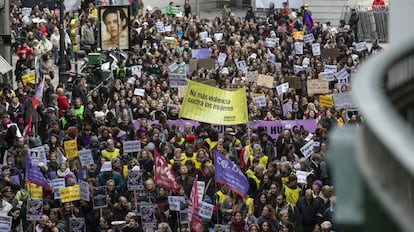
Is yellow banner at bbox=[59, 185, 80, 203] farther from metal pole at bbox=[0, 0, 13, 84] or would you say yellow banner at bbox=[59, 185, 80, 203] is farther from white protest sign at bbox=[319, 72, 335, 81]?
metal pole at bbox=[0, 0, 13, 84]

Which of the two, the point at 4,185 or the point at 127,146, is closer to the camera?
the point at 4,185

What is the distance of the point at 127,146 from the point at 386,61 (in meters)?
14.5

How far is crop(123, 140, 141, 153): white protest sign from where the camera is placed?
18.6 m

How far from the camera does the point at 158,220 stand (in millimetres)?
15961

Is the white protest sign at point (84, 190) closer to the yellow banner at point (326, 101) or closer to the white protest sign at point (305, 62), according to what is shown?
the yellow banner at point (326, 101)

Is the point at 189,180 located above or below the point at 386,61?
below

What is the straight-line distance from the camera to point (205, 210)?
15414 mm

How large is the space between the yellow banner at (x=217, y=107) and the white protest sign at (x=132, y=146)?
3.35 ft

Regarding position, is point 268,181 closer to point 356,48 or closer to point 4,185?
point 4,185

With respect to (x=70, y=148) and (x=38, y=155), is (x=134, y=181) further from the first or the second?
(x=70, y=148)

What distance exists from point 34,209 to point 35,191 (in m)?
A: 0.81

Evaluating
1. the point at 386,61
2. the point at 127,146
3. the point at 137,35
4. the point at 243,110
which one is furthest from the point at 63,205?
the point at 137,35

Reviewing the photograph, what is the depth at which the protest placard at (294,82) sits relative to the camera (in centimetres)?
2548

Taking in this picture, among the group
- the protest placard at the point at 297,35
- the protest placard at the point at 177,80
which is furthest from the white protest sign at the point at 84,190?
the protest placard at the point at 297,35
